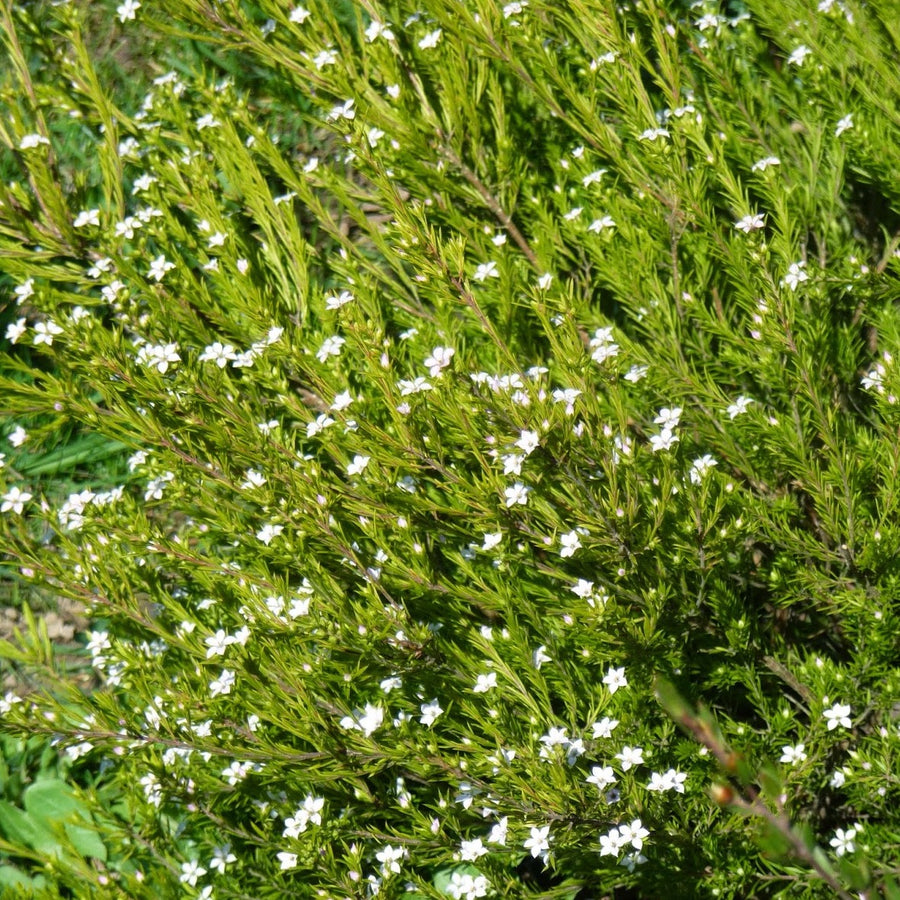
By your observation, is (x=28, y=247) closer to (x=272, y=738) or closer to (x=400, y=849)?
(x=272, y=738)

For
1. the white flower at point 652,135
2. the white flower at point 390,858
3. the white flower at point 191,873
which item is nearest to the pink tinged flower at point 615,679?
the white flower at point 390,858

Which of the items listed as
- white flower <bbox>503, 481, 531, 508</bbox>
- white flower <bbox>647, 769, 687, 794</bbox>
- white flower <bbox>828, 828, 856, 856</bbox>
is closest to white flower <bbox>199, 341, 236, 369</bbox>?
white flower <bbox>503, 481, 531, 508</bbox>

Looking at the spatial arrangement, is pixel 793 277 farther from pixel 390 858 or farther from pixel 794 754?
pixel 390 858

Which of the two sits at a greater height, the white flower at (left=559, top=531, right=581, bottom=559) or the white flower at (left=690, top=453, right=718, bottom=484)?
the white flower at (left=690, top=453, right=718, bottom=484)

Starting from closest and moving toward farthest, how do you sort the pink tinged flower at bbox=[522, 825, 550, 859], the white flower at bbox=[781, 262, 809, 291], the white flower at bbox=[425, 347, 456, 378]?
the pink tinged flower at bbox=[522, 825, 550, 859], the white flower at bbox=[425, 347, 456, 378], the white flower at bbox=[781, 262, 809, 291]

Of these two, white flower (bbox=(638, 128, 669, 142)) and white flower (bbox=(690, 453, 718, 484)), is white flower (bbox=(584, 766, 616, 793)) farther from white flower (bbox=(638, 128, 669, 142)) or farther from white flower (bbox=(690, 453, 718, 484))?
white flower (bbox=(638, 128, 669, 142))

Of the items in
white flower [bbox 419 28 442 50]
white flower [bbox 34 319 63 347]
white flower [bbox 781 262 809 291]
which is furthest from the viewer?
white flower [bbox 419 28 442 50]

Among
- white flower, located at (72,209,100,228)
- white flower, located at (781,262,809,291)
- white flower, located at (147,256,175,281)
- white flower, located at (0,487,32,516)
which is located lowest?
white flower, located at (0,487,32,516)

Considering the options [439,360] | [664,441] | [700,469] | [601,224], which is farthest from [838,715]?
[601,224]

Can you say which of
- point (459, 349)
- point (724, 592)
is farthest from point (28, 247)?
point (724, 592)
